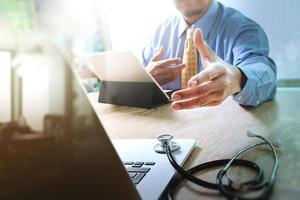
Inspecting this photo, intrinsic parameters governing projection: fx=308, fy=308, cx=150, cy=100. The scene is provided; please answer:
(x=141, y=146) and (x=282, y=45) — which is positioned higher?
(x=282, y=45)

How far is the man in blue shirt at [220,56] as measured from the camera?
19.8 inches

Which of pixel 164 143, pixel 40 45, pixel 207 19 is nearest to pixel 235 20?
pixel 207 19

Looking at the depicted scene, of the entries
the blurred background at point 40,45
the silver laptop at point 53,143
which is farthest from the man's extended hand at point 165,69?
the silver laptop at point 53,143

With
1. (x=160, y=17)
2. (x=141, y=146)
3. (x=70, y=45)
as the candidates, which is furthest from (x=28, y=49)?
(x=160, y=17)

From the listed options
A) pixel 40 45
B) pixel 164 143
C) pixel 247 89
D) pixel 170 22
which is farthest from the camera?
pixel 170 22

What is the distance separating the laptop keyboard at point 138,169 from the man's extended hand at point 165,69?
0.35 m

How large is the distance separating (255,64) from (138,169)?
0.39 meters

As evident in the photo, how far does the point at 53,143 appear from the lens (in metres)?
0.23

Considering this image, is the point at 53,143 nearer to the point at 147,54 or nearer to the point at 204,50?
the point at 204,50

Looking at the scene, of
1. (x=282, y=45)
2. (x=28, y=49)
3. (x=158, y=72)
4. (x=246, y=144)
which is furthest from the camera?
(x=158, y=72)

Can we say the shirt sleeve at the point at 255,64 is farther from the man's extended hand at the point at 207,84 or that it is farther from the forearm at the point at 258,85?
the man's extended hand at the point at 207,84

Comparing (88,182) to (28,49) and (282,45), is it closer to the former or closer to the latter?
(28,49)

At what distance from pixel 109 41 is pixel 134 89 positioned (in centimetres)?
23

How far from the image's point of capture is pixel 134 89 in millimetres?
744
